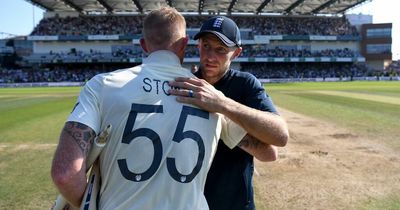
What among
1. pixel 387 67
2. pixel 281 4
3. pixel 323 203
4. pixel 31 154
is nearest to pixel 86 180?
pixel 323 203

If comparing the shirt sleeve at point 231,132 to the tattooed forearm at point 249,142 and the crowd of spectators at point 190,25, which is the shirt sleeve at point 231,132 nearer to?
the tattooed forearm at point 249,142

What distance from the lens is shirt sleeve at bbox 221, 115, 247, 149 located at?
107 inches

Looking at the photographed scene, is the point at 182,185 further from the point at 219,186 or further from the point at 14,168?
the point at 14,168

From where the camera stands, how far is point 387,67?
91.8m

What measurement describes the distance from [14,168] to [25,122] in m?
7.76

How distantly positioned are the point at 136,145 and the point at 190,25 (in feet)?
251

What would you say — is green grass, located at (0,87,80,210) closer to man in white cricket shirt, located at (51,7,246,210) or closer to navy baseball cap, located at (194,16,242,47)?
man in white cricket shirt, located at (51,7,246,210)

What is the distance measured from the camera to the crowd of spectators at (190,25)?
78875mm

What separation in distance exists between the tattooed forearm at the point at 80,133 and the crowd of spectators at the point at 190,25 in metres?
75.8

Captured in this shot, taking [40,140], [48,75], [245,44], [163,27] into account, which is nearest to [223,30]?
[163,27]

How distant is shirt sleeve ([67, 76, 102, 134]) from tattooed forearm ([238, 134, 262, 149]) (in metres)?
0.98

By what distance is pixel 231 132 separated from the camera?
9.05ft

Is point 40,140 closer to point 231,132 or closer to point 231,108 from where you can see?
point 231,132

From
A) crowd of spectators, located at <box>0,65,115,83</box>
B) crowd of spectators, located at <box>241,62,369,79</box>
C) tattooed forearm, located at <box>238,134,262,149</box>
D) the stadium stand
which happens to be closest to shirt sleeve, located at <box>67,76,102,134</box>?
tattooed forearm, located at <box>238,134,262,149</box>
